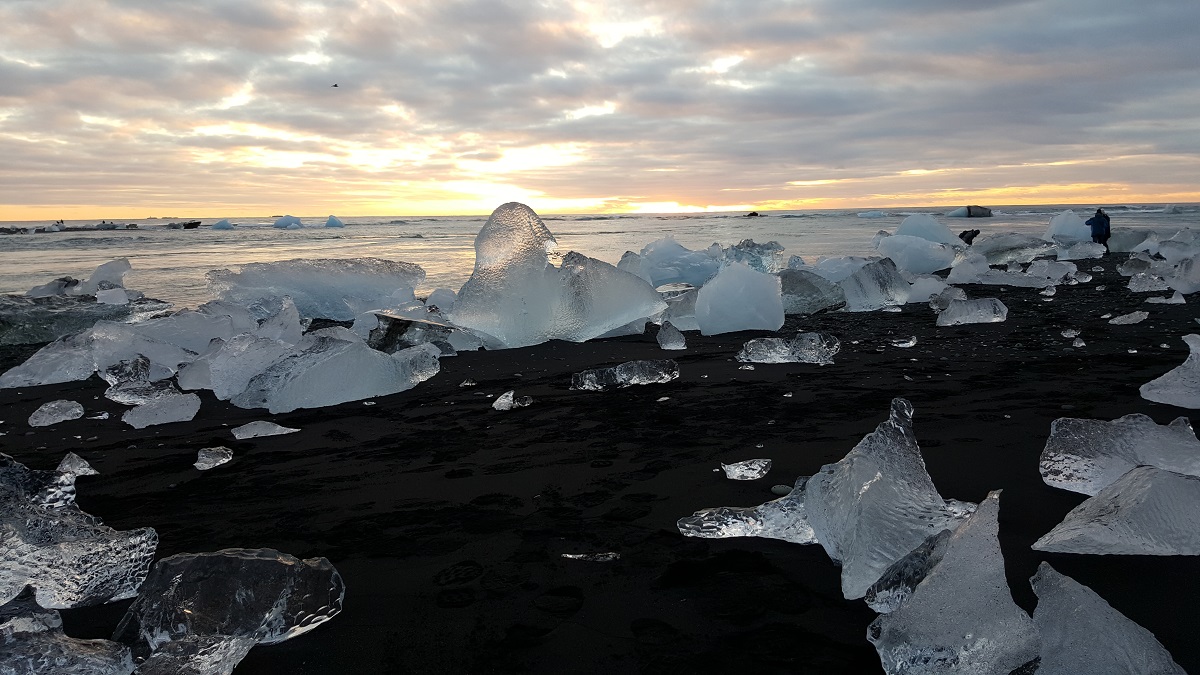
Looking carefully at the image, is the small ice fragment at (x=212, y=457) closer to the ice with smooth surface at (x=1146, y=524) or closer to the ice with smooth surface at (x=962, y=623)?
the ice with smooth surface at (x=962, y=623)

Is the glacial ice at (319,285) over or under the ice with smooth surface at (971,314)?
over

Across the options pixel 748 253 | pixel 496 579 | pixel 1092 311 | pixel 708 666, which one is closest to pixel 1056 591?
pixel 708 666

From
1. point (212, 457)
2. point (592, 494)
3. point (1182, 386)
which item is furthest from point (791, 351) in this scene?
point (212, 457)

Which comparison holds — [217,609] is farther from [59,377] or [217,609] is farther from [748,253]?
[748,253]

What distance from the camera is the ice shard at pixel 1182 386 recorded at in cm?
283

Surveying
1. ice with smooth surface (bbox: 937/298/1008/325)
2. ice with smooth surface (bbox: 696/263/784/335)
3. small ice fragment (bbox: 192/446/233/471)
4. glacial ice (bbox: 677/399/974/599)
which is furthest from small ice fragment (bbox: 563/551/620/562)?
ice with smooth surface (bbox: 937/298/1008/325)

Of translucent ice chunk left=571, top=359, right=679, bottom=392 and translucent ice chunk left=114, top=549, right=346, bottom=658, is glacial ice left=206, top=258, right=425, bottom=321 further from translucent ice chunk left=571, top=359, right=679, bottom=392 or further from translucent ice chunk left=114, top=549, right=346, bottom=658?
translucent ice chunk left=114, top=549, right=346, bottom=658

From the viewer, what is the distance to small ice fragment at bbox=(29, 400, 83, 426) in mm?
3383

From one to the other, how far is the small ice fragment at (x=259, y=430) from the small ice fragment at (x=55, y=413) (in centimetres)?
108

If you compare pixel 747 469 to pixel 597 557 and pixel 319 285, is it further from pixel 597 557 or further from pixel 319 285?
pixel 319 285

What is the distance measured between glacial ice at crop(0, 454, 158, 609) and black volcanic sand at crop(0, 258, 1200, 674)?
0.07 m

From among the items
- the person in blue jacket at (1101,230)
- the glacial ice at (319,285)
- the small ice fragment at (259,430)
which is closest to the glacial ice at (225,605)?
the small ice fragment at (259,430)

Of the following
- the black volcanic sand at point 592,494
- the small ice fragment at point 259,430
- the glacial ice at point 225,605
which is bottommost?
the black volcanic sand at point 592,494

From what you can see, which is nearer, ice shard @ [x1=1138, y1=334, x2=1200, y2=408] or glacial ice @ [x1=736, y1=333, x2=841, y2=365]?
ice shard @ [x1=1138, y1=334, x2=1200, y2=408]
